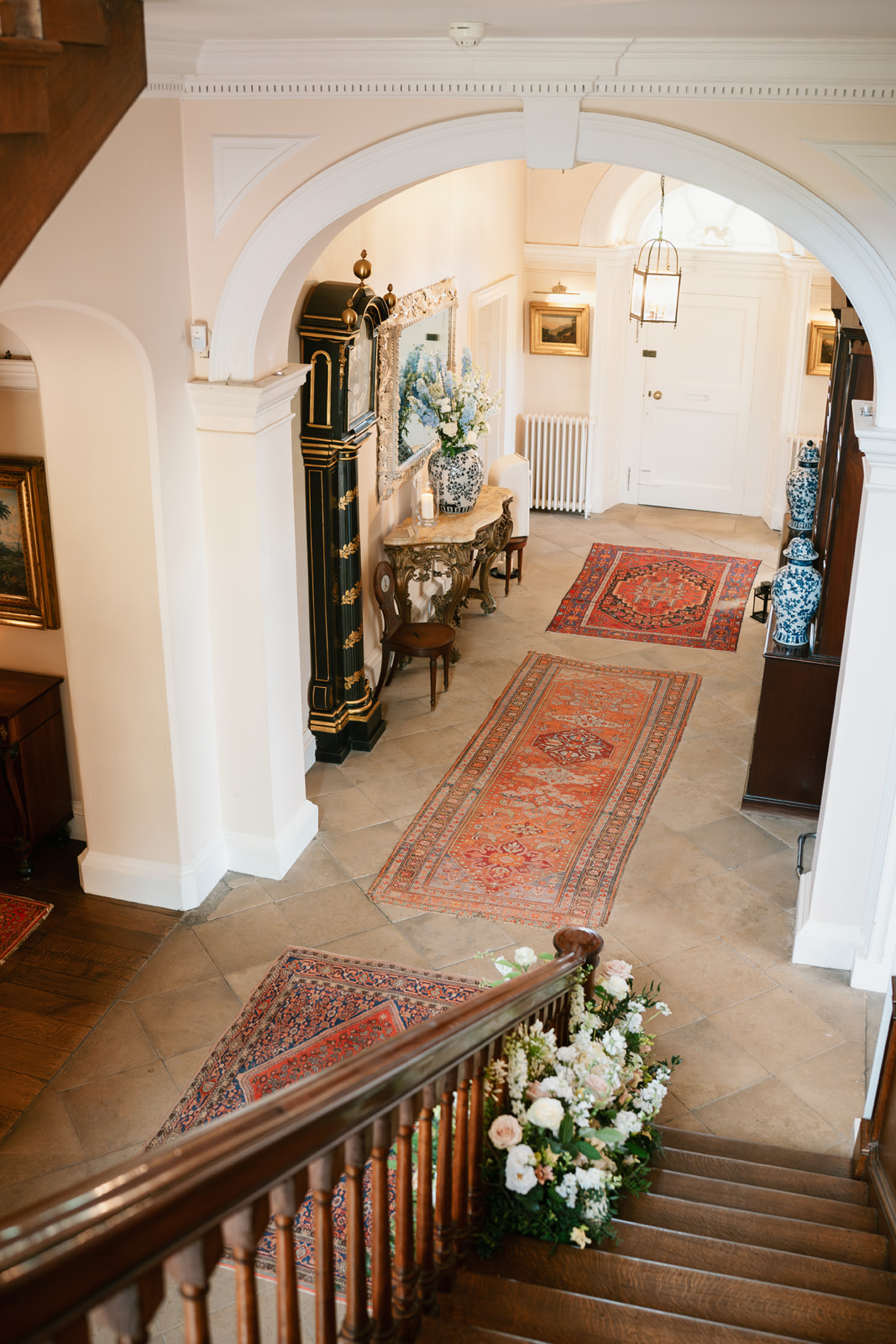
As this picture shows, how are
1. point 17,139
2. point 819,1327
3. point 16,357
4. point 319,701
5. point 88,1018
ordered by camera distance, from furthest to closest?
point 319,701 → point 16,357 → point 88,1018 → point 819,1327 → point 17,139

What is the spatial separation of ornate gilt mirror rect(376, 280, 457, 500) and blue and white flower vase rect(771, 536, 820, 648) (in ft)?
9.32

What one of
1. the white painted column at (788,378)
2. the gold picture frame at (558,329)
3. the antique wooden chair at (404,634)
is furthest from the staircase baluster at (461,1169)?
the gold picture frame at (558,329)

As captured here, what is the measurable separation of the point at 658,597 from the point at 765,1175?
22.3 ft

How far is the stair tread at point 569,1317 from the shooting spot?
261 cm

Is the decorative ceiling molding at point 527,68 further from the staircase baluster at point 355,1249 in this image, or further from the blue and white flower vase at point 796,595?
the staircase baluster at point 355,1249

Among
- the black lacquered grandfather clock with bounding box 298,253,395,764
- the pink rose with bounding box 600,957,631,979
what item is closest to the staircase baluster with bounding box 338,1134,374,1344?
the pink rose with bounding box 600,957,631,979

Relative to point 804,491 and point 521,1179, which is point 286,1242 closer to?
point 521,1179

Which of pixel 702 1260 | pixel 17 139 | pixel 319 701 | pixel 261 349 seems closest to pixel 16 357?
pixel 261 349

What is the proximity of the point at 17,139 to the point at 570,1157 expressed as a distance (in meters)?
2.74

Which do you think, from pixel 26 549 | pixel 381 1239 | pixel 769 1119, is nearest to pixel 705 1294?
pixel 381 1239

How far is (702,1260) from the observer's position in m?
3.17

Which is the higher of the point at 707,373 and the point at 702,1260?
the point at 707,373

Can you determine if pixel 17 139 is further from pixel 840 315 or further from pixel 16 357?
pixel 840 315

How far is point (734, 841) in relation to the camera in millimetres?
6859
